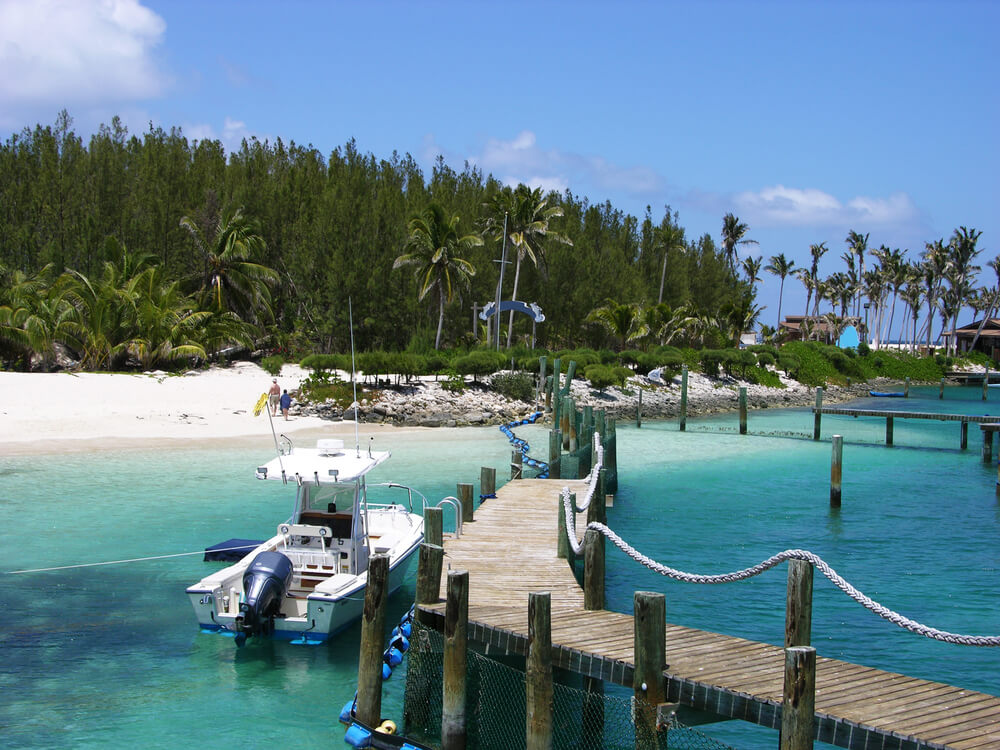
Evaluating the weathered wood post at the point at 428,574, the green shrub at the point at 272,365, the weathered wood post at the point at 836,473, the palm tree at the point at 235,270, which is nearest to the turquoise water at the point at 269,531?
the weathered wood post at the point at 836,473

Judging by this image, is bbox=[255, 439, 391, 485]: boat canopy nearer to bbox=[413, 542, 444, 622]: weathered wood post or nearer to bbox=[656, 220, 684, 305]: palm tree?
bbox=[413, 542, 444, 622]: weathered wood post

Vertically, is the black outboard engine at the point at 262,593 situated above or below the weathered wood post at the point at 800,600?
below

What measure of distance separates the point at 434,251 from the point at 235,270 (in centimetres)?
1041

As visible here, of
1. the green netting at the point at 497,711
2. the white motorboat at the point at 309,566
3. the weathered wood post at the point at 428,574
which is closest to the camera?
the weathered wood post at the point at 428,574

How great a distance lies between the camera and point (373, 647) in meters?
9.18

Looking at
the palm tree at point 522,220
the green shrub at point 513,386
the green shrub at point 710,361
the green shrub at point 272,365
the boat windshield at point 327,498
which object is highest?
→ the palm tree at point 522,220

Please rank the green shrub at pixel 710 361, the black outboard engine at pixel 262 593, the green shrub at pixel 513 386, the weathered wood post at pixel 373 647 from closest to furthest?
the weathered wood post at pixel 373 647, the black outboard engine at pixel 262 593, the green shrub at pixel 513 386, the green shrub at pixel 710 361

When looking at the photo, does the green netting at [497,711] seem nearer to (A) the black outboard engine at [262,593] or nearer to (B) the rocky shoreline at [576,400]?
(A) the black outboard engine at [262,593]

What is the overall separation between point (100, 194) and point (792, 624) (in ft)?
167

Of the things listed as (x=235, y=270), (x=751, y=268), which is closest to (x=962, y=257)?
(x=751, y=268)

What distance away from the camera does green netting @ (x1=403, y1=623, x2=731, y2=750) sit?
959 cm

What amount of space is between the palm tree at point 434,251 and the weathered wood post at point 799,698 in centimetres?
4043

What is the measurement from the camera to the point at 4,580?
1476cm

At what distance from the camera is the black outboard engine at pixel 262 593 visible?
11062mm
